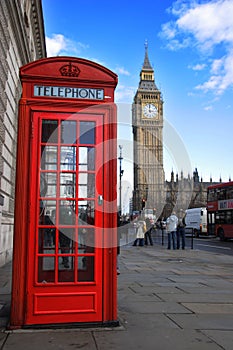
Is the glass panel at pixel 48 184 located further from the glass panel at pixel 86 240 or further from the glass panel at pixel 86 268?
the glass panel at pixel 86 268

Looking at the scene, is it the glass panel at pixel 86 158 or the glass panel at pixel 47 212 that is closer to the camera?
the glass panel at pixel 47 212

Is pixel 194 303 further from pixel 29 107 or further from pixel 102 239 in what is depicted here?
pixel 29 107

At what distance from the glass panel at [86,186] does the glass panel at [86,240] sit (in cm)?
42

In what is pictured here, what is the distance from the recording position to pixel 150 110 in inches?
4550

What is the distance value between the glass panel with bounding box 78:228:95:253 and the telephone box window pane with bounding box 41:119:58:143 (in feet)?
3.69

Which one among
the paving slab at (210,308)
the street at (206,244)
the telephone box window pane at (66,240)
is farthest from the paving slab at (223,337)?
the street at (206,244)

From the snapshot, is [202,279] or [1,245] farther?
[1,245]

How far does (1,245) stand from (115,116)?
6.04 m

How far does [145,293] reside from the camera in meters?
6.39

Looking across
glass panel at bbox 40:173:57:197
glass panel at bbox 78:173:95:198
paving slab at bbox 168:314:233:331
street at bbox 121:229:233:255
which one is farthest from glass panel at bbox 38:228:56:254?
street at bbox 121:229:233:255

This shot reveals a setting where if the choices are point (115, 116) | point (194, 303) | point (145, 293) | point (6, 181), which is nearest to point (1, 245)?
point (6, 181)

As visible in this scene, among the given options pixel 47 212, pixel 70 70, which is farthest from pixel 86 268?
pixel 70 70

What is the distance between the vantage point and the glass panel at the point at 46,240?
4312 mm

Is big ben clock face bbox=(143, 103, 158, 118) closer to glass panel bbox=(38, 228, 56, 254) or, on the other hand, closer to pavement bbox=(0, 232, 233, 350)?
pavement bbox=(0, 232, 233, 350)
